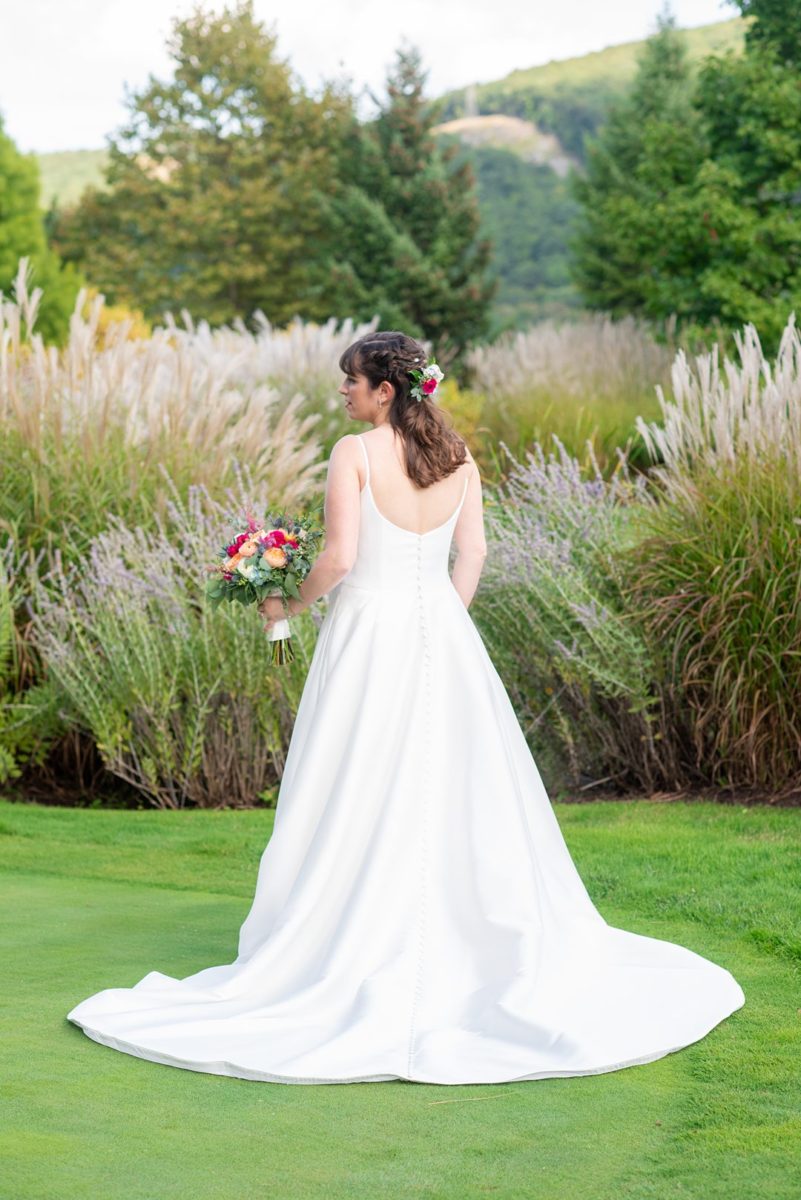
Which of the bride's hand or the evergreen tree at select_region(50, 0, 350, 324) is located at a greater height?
the evergreen tree at select_region(50, 0, 350, 324)

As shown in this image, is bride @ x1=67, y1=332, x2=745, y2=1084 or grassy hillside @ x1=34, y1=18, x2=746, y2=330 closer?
bride @ x1=67, y1=332, x2=745, y2=1084

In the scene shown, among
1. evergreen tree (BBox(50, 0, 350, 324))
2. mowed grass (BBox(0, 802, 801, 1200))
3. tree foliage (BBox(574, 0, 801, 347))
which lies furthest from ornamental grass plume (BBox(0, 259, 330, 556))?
evergreen tree (BBox(50, 0, 350, 324))

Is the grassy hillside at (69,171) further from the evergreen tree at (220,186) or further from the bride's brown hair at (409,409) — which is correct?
the bride's brown hair at (409,409)

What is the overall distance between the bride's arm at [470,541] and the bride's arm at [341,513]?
0.40 meters

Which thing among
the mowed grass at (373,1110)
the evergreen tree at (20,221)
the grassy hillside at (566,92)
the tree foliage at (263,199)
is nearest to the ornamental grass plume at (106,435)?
the mowed grass at (373,1110)

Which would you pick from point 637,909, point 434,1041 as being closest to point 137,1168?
point 434,1041

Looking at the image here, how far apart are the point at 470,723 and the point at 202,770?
12.0ft

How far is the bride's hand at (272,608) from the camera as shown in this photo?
4375 mm

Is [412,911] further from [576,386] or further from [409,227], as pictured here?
[409,227]

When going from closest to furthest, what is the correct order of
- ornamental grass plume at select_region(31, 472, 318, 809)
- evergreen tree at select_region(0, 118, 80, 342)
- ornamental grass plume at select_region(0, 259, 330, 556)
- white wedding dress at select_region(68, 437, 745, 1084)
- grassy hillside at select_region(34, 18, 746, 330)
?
white wedding dress at select_region(68, 437, 745, 1084)
ornamental grass plume at select_region(31, 472, 318, 809)
ornamental grass plume at select_region(0, 259, 330, 556)
evergreen tree at select_region(0, 118, 80, 342)
grassy hillside at select_region(34, 18, 746, 330)

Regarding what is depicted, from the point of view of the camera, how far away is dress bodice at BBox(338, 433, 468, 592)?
4.16 meters

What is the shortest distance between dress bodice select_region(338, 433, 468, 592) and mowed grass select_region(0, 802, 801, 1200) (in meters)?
1.32

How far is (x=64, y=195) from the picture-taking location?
249ft

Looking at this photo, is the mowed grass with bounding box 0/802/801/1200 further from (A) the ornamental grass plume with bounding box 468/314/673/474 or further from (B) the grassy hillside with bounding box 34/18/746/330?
(B) the grassy hillside with bounding box 34/18/746/330
